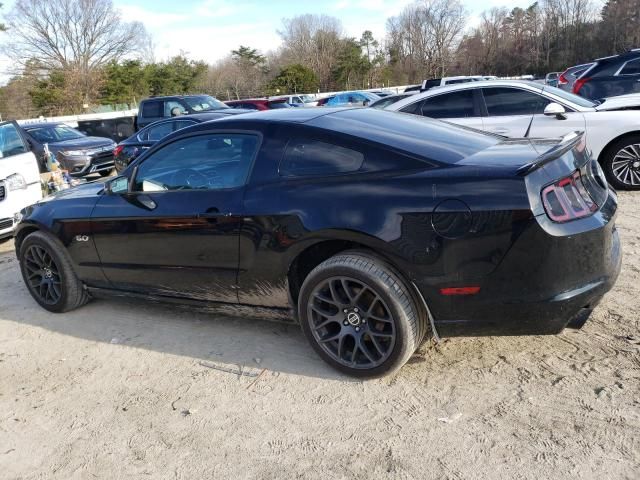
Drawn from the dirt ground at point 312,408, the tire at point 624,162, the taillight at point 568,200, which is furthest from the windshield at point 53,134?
the taillight at point 568,200

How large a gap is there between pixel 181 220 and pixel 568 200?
7.79 feet

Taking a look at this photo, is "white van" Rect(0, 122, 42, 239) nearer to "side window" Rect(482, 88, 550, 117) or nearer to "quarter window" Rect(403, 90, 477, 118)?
"quarter window" Rect(403, 90, 477, 118)

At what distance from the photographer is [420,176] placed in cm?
289

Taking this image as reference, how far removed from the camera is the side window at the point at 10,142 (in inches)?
304

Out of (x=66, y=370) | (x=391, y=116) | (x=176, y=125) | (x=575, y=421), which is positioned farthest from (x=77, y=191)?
(x=176, y=125)

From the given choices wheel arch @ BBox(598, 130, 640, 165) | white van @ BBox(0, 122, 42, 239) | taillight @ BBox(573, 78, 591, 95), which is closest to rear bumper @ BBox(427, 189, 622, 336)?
wheel arch @ BBox(598, 130, 640, 165)

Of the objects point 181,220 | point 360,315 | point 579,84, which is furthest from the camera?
point 579,84

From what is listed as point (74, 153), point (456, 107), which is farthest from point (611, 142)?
point (74, 153)

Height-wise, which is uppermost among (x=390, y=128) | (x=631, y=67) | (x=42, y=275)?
(x=631, y=67)

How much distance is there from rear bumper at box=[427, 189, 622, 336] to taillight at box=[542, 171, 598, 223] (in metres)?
0.09

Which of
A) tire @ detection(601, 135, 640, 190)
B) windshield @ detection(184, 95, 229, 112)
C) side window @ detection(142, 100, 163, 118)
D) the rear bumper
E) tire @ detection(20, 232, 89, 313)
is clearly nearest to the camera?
the rear bumper

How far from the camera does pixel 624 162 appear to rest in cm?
685

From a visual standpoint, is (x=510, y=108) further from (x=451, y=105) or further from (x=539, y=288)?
(x=539, y=288)

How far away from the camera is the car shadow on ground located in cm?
352
